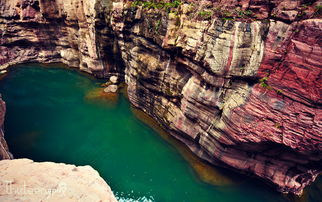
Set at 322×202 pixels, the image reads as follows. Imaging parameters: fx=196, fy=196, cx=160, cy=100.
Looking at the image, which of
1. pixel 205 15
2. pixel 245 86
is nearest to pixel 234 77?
pixel 245 86

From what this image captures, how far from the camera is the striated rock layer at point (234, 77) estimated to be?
11.6m

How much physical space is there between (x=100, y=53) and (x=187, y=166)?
61.5ft

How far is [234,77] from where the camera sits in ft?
46.3

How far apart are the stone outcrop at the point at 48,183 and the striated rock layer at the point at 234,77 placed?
406 inches

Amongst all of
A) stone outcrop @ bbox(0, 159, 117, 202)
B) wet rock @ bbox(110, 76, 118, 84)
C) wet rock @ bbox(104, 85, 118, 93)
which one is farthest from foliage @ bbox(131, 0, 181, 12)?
stone outcrop @ bbox(0, 159, 117, 202)

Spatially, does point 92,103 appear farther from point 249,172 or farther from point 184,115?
point 249,172

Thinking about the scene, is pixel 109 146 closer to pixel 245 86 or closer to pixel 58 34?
pixel 245 86

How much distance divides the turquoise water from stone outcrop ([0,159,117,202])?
7824 mm

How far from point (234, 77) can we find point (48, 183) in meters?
12.6

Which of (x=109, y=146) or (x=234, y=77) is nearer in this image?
(x=234, y=77)

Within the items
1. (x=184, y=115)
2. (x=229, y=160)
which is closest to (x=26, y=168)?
(x=184, y=115)

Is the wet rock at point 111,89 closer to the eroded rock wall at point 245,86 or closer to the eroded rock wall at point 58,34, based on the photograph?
the eroded rock wall at point 58,34

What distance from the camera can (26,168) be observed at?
849cm

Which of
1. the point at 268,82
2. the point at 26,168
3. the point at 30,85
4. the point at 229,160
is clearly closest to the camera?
the point at 26,168
